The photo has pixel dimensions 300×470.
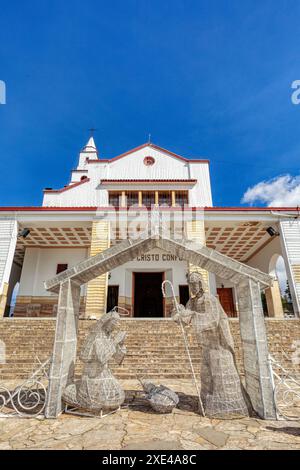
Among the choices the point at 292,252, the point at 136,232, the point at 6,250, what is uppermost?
the point at 136,232

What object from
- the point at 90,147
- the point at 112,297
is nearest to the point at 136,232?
the point at 112,297

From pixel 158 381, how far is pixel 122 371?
3.40ft

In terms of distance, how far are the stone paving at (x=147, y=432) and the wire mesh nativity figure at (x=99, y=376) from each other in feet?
0.62

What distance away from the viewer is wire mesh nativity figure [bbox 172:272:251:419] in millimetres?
3477

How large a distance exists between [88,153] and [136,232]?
47.1 ft

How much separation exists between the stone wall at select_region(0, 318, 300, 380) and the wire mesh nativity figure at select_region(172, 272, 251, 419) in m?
2.73

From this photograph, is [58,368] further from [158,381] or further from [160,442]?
[158,381]

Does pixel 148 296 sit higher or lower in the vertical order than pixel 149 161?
lower

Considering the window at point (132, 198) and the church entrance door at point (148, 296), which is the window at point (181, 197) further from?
the church entrance door at point (148, 296)

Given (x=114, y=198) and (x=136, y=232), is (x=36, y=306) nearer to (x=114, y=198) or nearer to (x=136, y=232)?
(x=136, y=232)

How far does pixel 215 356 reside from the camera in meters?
3.65
